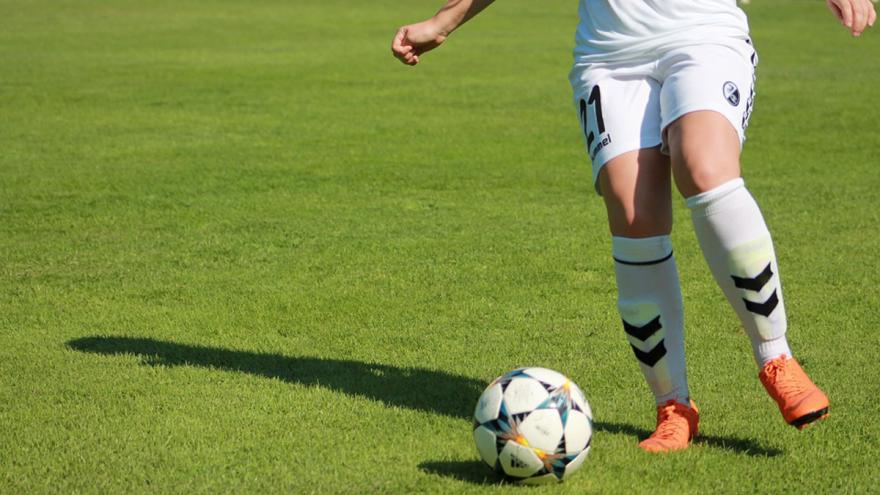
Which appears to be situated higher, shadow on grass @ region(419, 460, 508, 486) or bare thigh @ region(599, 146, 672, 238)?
bare thigh @ region(599, 146, 672, 238)

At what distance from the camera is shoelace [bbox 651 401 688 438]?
181 inches

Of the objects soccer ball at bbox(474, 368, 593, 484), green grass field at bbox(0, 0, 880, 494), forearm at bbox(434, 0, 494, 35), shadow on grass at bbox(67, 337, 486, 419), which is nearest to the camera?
soccer ball at bbox(474, 368, 593, 484)

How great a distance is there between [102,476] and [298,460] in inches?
→ 26.0

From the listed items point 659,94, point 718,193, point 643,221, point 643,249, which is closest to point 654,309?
point 643,249

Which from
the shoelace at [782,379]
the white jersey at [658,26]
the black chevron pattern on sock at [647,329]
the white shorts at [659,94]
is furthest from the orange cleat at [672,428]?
the white jersey at [658,26]

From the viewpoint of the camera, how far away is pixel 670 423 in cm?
462

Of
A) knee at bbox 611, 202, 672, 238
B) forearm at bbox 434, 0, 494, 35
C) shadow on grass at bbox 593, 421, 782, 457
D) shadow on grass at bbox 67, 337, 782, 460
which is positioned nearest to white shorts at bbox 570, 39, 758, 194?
knee at bbox 611, 202, 672, 238

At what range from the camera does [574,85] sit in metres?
4.90

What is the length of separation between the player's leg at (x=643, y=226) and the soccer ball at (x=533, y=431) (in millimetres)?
469

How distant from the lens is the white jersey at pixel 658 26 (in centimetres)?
461

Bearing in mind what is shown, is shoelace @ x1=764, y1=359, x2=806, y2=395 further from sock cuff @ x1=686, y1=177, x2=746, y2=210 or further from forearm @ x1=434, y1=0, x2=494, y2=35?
forearm @ x1=434, y1=0, x2=494, y2=35

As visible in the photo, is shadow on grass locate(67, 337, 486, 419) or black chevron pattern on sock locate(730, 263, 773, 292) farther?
shadow on grass locate(67, 337, 486, 419)

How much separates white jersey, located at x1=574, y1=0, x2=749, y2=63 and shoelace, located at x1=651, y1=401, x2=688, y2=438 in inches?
50.4

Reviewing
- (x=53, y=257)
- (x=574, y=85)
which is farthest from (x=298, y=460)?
(x=53, y=257)
